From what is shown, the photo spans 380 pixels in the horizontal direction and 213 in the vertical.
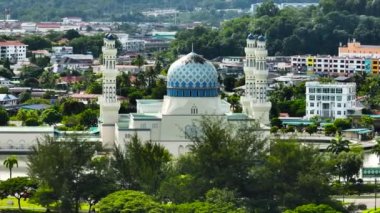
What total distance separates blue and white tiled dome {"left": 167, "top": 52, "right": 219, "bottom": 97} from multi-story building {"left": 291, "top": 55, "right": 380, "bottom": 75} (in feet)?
78.6

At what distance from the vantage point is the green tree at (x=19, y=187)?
2583cm

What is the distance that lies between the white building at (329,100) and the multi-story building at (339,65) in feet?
43.9

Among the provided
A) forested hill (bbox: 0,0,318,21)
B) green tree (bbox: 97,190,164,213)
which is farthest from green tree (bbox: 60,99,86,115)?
forested hill (bbox: 0,0,318,21)

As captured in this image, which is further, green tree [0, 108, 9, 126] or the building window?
green tree [0, 108, 9, 126]

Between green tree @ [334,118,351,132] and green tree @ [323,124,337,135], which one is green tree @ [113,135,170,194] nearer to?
green tree @ [323,124,337,135]

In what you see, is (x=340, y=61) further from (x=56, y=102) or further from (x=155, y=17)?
(x=155, y=17)

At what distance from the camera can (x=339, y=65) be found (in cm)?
5588

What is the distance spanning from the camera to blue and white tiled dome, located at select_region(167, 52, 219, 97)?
103ft

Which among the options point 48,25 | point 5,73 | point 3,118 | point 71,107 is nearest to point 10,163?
point 3,118

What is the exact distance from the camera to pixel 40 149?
83.3 feet

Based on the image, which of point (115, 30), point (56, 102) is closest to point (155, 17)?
point (115, 30)

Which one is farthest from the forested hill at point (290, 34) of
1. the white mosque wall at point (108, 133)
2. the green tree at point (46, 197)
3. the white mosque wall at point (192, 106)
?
the green tree at point (46, 197)

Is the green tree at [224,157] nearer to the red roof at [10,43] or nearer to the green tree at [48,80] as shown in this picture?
the green tree at [48,80]

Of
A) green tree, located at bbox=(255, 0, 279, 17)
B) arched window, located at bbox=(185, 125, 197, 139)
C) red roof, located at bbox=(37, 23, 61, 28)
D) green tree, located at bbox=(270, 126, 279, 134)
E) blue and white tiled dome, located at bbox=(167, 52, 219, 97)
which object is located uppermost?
green tree, located at bbox=(255, 0, 279, 17)
